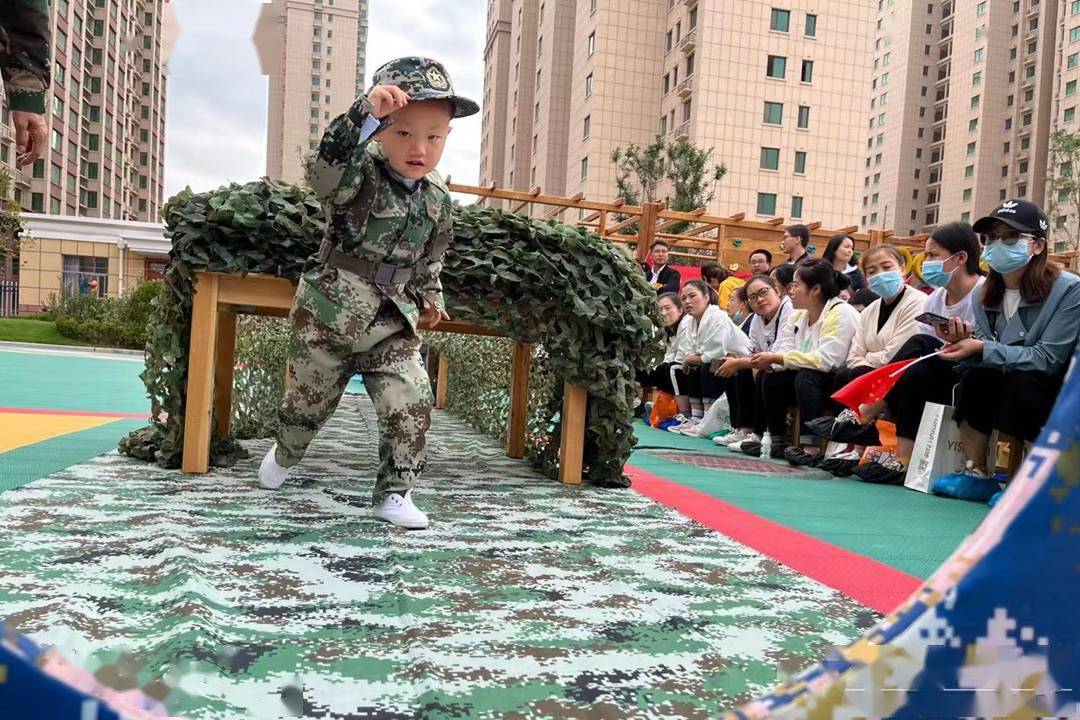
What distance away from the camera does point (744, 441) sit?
224 inches

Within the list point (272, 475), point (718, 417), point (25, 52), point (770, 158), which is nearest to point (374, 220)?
point (272, 475)

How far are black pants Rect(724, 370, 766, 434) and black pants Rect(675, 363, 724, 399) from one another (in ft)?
1.91

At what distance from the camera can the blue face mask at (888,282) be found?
181 inches

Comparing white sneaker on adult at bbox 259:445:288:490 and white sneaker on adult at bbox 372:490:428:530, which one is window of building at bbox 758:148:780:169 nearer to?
white sneaker on adult at bbox 259:445:288:490

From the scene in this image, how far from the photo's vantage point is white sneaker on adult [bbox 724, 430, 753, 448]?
19.4 feet

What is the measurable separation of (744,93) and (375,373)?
28.1 meters

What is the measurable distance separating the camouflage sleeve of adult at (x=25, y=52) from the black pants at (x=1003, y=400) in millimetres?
3257

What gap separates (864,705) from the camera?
0.38m

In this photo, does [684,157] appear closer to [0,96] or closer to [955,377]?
[955,377]

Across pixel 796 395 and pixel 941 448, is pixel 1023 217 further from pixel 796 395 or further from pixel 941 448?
pixel 796 395

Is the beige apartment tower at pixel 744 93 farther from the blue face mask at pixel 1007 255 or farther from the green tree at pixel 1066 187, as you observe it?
the blue face mask at pixel 1007 255

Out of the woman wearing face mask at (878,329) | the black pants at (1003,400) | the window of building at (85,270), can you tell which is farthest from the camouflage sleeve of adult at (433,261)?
the window of building at (85,270)

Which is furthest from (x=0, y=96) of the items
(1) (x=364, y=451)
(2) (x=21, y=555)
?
(1) (x=364, y=451)

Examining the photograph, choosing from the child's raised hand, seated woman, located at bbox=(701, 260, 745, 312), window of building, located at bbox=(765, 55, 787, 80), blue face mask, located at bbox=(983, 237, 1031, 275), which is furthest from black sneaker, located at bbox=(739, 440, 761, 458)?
window of building, located at bbox=(765, 55, 787, 80)
